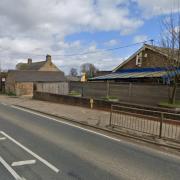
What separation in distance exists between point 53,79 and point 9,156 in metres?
41.8

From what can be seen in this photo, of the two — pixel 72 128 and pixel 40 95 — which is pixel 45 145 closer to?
pixel 72 128

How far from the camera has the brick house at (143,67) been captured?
21.8 meters

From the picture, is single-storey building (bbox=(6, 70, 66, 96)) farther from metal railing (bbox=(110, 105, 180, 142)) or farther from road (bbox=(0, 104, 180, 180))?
road (bbox=(0, 104, 180, 180))

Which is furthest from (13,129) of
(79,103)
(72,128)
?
(79,103)

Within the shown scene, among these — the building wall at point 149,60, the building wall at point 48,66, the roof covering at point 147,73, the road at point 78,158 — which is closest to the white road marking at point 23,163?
the road at point 78,158

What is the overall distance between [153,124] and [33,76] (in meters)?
36.9

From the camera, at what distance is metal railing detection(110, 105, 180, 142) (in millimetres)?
9602

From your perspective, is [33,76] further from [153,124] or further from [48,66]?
[153,124]

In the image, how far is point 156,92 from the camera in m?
17.8

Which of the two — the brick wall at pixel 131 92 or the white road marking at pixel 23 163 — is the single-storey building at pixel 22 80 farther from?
the white road marking at pixel 23 163

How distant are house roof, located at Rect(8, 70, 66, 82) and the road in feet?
109

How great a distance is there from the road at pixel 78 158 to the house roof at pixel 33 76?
1310 inches

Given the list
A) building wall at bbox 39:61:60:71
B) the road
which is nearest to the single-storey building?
building wall at bbox 39:61:60:71

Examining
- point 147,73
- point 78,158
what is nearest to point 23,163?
point 78,158
